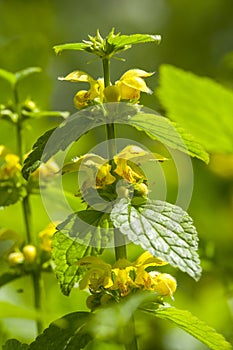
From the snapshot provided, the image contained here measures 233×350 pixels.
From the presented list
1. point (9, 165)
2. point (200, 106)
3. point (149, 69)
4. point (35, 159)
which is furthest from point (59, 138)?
point (149, 69)

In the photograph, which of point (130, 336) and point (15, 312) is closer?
point (15, 312)

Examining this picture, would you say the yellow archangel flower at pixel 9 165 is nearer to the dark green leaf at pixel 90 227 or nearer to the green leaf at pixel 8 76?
the green leaf at pixel 8 76

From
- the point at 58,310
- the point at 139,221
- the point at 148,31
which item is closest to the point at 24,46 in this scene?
the point at 58,310

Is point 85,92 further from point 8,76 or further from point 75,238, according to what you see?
point 8,76

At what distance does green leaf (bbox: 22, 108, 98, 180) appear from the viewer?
751 mm

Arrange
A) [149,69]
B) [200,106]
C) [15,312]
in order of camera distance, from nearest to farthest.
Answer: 1. [15,312]
2. [200,106]
3. [149,69]

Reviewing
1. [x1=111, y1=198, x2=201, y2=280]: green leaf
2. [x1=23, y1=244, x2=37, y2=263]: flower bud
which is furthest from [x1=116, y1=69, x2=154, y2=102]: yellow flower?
[x1=23, y1=244, x2=37, y2=263]: flower bud

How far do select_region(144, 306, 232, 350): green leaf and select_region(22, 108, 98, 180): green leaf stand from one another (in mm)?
184

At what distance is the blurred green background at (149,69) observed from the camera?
1.19m

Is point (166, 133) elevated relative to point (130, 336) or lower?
elevated

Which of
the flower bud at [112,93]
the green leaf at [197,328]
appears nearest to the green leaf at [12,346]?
the green leaf at [197,328]

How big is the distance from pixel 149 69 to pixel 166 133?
5.97 feet

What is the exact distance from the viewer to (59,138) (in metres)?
0.76

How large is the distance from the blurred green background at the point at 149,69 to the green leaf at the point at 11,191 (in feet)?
0.30
